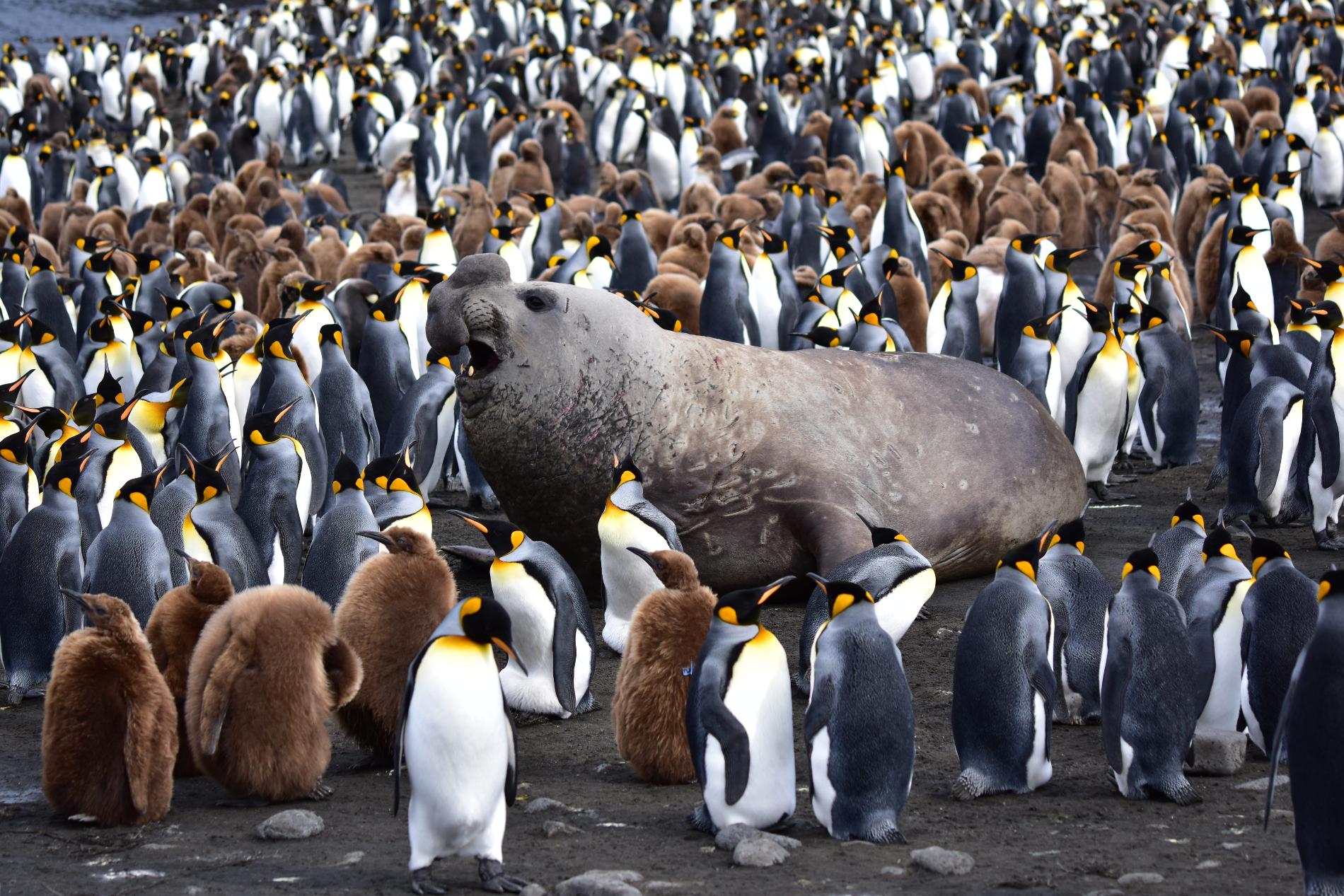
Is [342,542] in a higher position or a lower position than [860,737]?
higher

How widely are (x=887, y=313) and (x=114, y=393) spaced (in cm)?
524

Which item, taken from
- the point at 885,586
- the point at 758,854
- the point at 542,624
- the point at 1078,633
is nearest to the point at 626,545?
the point at 542,624

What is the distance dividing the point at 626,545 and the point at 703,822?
5.64 ft

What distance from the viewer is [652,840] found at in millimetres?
4543

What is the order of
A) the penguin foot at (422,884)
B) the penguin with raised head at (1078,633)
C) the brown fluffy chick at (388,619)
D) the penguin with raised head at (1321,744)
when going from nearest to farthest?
the penguin with raised head at (1321,744) < the penguin foot at (422,884) < the brown fluffy chick at (388,619) < the penguin with raised head at (1078,633)

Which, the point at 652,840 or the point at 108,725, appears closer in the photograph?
the point at 652,840

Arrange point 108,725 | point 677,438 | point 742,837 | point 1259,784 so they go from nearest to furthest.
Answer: point 742,837 → point 108,725 → point 1259,784 → point 677,438

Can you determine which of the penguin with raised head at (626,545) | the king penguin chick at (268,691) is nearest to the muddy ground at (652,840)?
the king penguin chick at (268,691)

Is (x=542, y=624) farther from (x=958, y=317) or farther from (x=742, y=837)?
(x=958, y=317)

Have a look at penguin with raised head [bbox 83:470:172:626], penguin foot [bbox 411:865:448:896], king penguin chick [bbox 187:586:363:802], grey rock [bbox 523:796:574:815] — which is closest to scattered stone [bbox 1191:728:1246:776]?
grey rock [bbox 523:796:574:815]

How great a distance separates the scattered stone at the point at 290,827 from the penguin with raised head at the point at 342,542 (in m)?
1.63

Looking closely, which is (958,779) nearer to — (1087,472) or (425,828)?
(425,828)

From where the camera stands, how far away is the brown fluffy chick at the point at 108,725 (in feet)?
15.3

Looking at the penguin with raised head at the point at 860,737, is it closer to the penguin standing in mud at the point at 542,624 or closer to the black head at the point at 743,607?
the black head at the point at 743,607
